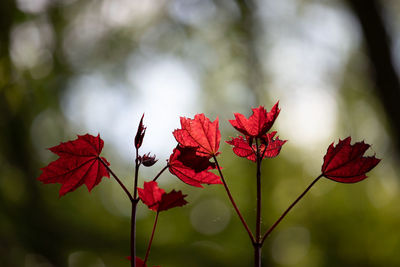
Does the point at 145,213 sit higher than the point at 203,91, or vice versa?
the point at 203,91

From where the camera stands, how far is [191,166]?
49 cm

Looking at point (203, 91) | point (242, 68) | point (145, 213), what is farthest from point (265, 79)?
point (145, 213)

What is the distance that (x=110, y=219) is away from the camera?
493 cm

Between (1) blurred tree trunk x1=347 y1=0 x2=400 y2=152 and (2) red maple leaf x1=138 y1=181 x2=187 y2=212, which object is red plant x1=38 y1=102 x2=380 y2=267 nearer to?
(2) red maple leaf x1=138 y1=181 x2=187 y2=212

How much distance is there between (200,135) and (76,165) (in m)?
0.20

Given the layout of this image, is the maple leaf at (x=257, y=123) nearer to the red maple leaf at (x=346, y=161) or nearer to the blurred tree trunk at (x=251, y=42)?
the red maple leaf at (x=346, y=161)

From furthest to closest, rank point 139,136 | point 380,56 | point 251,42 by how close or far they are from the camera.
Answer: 1. point 251,42
2. point 380,56
3. point 139,136

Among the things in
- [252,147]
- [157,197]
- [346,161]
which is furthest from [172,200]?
[346,161]

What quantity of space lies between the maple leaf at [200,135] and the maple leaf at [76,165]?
13 cm

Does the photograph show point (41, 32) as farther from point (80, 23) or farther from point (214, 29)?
point (214, 29)

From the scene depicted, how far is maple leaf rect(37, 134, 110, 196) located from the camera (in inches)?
20.2

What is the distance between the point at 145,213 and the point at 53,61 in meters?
2.56

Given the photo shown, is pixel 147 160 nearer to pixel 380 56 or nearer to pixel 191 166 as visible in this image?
pixel 191 166

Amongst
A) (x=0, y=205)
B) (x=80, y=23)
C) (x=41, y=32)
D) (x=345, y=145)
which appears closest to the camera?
(x=345, y=145)
